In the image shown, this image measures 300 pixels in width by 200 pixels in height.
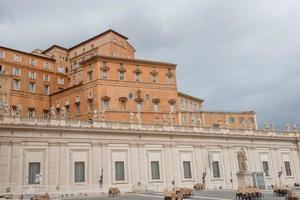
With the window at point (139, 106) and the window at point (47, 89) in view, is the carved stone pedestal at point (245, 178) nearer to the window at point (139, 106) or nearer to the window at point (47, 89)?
the window at point (139, 106)

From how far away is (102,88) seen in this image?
57344 mm

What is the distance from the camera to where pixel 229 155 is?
5188 centimetres

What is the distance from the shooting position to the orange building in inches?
2276

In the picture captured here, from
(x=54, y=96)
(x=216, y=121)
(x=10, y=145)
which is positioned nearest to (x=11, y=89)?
(x=54, y=96)

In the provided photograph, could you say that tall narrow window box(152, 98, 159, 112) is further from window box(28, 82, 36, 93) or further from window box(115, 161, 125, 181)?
window box(28, 82, 36, 93)

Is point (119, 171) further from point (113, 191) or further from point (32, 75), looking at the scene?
point (32, 75)

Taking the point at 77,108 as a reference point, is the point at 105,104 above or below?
below

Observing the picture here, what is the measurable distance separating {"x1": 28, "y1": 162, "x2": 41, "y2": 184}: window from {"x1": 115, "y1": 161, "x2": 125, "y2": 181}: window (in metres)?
8.84

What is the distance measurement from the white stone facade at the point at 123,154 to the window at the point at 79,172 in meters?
0.31

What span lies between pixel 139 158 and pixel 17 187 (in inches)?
568

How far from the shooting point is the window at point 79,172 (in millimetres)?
38812

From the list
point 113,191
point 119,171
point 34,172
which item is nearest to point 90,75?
point 119,171

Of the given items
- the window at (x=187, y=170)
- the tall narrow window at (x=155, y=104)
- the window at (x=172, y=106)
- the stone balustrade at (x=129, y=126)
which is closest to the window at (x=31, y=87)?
the tall narrow window at (x=155, y=104)

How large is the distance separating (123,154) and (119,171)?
204cm
